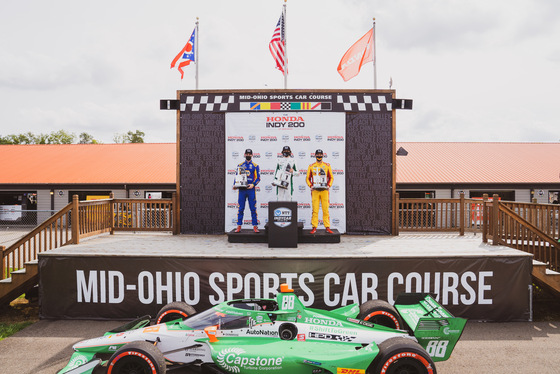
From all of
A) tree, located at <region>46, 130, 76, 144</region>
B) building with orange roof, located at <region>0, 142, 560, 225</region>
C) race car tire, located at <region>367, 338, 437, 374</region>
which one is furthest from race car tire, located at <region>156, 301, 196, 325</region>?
tree, located at <region>46, 130, 76, 144</region>

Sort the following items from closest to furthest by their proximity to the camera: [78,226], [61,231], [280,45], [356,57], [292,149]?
[78,226]
[61,231]
[292,149]
[356,57]
[280,45]

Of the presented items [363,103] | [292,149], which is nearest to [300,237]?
[292,149]

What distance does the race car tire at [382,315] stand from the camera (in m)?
5.07

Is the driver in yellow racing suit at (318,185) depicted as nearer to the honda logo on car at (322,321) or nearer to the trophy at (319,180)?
the trophy at (319,180)

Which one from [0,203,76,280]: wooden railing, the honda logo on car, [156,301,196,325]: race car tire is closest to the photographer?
the honda logo on car

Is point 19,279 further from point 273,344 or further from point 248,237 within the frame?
point 273,344

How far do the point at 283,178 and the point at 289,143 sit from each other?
4.08ft

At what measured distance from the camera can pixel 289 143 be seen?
923 centimetres

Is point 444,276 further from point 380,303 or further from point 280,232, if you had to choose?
point 280,232

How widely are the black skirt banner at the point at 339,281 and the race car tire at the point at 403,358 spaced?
2383 millimetres

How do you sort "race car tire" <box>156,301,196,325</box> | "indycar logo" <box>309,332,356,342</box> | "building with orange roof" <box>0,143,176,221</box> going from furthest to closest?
"building with orange roof" <box>0,143,176,221</box>
"race car tire" <box>156,301,196,325</box>
"indycar logo" <box>309,332,356,342</box>

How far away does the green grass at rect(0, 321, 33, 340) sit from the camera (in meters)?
6.05

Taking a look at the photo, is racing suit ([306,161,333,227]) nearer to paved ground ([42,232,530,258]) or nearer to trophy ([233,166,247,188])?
paved ground ([42,232,530,258])

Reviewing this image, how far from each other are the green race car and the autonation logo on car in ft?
9.91
